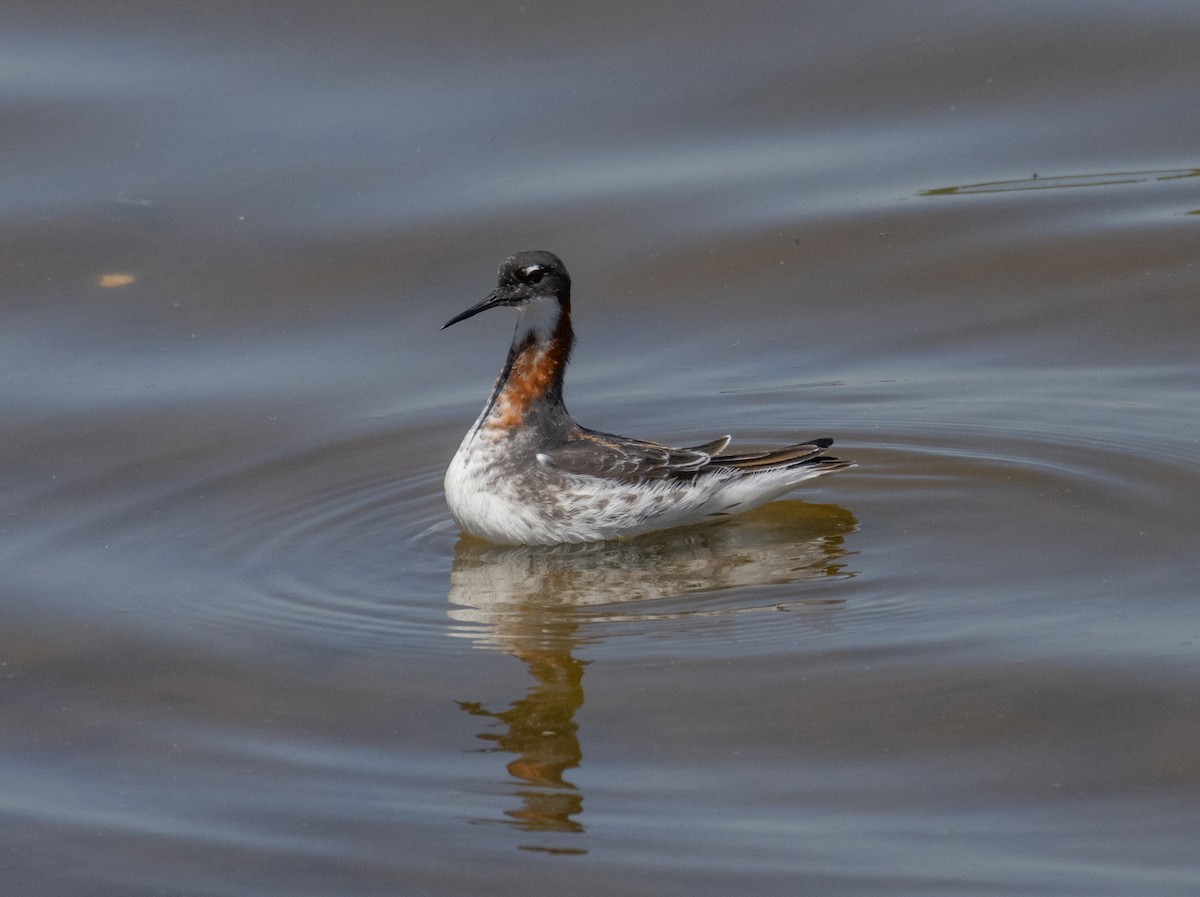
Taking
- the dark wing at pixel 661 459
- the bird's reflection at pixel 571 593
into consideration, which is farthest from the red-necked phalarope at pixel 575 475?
the bird's reflection at pixel 571 593

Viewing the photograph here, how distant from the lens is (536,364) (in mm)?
10844

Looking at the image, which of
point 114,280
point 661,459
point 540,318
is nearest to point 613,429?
point 540,318

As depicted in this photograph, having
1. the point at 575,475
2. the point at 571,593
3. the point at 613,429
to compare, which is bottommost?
the point at 571,593

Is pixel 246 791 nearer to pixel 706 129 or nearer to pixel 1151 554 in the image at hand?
pixel 1151 554

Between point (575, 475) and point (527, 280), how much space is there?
1224 mm

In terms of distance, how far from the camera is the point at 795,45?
53.7ft

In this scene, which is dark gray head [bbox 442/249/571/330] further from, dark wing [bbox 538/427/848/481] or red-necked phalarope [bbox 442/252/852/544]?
dark wing [bbox 538/427/848/481]

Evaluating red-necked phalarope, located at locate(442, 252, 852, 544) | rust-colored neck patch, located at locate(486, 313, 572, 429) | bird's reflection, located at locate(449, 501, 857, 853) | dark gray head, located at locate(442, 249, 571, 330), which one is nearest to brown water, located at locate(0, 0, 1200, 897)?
bird's reflection, located at locate(449, 501, 857, 853)

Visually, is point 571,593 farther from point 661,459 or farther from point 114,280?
point 114,280

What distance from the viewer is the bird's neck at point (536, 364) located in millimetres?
10758

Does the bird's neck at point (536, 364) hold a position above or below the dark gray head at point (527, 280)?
below

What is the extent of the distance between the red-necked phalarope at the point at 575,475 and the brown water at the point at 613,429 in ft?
0.65

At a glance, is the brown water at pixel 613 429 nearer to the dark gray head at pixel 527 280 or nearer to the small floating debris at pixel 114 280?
the small floating debris at pixel 114 280

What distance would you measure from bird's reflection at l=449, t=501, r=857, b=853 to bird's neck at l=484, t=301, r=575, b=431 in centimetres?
91
